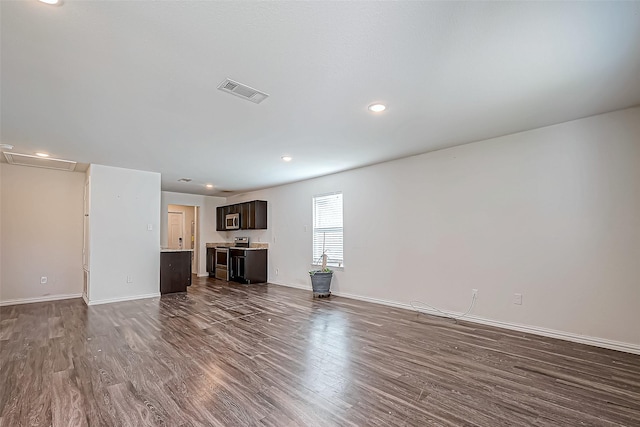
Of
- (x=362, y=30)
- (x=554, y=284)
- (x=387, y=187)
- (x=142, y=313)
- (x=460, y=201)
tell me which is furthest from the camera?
(x=387, y=187)

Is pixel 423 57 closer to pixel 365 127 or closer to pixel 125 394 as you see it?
pixel 365 127

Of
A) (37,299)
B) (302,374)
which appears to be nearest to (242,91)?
(302,374)

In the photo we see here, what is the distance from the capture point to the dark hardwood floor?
204cm

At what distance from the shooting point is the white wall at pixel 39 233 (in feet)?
18.0

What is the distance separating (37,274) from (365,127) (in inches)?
250

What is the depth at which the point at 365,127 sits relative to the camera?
363 cm

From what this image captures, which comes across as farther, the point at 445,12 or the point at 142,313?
the point at 142,313

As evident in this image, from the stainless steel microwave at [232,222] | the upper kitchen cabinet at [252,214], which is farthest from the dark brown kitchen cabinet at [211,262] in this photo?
the upper kitchen cabinet at [252,214]

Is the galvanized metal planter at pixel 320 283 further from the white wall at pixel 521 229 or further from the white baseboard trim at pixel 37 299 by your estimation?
the white baseboard trim at pixel 37 299

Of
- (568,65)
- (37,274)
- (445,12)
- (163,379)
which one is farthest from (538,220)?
(37,274)

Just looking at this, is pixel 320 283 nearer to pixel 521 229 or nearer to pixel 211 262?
pixel 521 229

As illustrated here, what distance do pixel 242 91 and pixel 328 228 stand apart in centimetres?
404

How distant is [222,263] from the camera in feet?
27.2

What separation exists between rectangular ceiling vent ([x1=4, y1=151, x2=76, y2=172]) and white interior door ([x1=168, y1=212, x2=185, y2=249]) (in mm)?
4029
